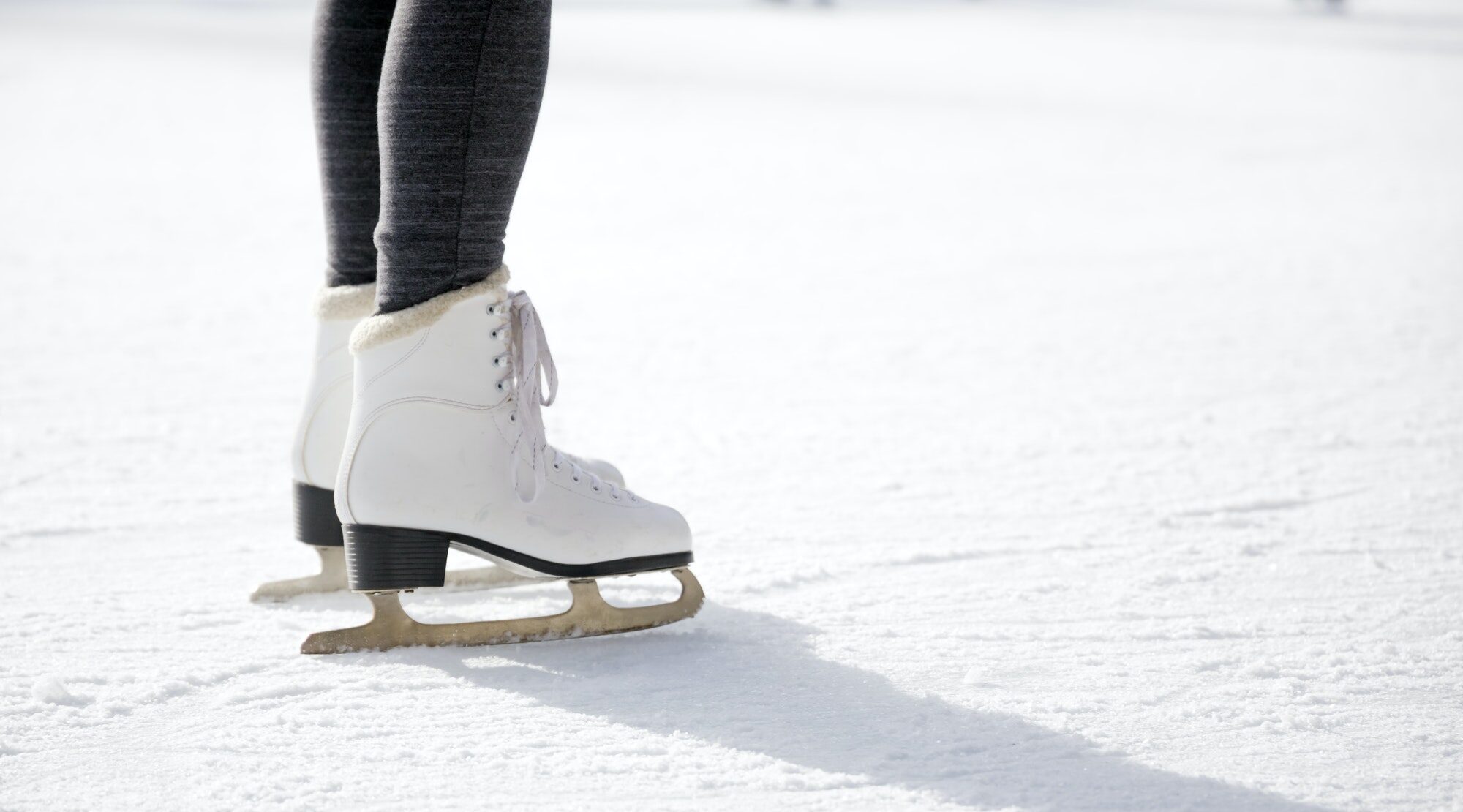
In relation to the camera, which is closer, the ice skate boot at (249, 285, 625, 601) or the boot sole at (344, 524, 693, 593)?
Result: the boot sole at (344, 524, 693, 593)

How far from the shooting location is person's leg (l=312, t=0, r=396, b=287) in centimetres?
100

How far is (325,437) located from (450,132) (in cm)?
27

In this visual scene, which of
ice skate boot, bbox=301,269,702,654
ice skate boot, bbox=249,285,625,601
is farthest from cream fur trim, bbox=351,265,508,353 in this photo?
ice skate boot, bbox=249,285,625,601

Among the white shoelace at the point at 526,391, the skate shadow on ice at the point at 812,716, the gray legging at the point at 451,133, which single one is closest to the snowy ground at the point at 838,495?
the skate shadow on ice at the point at 812,716

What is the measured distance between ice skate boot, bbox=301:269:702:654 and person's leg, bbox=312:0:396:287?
151 millimetres

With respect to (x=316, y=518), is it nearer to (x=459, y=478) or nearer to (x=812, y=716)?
(x=459, y=478)

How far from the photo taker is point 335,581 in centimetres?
102

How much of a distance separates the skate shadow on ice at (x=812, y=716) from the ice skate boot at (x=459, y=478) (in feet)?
0.18

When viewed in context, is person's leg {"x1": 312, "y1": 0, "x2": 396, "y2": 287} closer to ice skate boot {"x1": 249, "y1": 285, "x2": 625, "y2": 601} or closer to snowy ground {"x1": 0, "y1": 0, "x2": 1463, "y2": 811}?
ice skate boot {"x1": 249, "y1": 285, "x2": 625, "y2": 601}

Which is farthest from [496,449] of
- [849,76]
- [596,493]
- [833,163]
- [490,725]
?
[849,76]

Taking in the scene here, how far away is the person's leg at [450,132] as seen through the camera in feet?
2.70

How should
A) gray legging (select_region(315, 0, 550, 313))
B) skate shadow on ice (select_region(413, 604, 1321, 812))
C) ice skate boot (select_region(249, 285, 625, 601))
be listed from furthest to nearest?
ice skate boot (select_region(249, 285, 625, 601)) < gray legging (select_region(315, 0, 550, 313)) < skate shadow on ice (select_region(413, 604, 1321, 812))

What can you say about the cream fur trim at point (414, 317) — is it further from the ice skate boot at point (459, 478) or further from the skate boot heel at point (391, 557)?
the skate boot heel at point (391, 557)

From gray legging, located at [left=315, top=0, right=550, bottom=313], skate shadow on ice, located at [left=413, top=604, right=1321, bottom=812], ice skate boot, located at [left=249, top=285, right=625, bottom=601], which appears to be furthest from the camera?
ice skate boot, located at [left=249, top=285, right=625, bottom=601]
